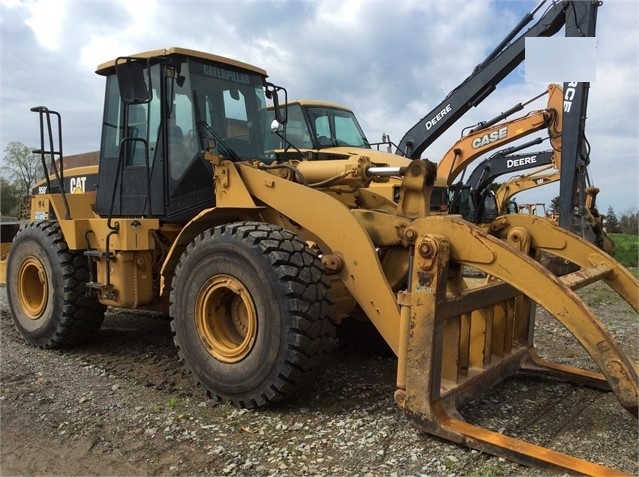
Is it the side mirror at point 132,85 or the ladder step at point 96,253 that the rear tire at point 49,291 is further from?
the side mirror at point 132,85

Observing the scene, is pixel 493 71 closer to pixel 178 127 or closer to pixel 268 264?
pixel 178 127

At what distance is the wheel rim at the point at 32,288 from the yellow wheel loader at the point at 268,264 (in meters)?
0.02

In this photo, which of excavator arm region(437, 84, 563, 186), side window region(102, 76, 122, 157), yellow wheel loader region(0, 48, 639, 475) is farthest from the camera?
excavator arm region(437, 84, 563, 186)

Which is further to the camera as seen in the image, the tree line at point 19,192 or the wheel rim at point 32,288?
the tree line at point 19,192

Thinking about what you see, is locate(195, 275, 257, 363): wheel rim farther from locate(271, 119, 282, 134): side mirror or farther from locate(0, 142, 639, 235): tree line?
locate(0, 142, 639, 235): tree line

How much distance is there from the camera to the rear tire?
18.0 ft

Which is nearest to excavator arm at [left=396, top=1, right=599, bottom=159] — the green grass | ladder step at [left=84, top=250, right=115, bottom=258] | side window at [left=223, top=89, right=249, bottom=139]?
the green grass

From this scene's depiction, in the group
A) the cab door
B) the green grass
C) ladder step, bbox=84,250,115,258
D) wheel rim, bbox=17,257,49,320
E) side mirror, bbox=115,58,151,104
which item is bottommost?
the green grass

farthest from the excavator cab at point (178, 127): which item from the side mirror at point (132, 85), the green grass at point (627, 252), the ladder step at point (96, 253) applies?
the green grass at point (627, 252)

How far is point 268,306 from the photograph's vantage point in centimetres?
382

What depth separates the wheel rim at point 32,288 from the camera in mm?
5730

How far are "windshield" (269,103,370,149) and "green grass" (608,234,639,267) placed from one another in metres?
7.68

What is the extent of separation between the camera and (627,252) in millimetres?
16219

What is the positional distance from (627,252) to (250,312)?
15310mm
